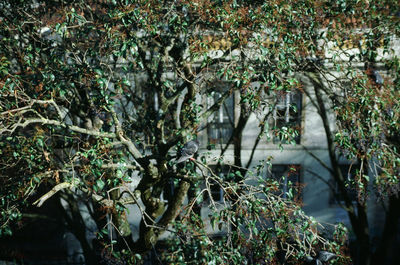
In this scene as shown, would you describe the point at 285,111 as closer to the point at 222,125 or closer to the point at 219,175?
the point at 219,175

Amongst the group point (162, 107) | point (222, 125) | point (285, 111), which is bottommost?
point (222, 125)

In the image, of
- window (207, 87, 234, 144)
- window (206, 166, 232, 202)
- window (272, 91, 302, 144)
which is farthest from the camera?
window (207, 87, 234, 144)

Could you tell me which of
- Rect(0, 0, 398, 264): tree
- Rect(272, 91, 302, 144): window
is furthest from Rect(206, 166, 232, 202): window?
Rect(272, 91, 302, 144): window

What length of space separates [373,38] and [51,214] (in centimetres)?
1261

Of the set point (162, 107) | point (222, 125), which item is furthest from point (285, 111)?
point (222, 125)

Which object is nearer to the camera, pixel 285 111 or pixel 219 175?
pixel 285 111

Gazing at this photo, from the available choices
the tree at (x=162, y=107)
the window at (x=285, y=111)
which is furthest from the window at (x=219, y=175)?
the window at (x=285, y=111)

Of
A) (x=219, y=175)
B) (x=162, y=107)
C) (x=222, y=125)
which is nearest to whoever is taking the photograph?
(x=162, y=107)

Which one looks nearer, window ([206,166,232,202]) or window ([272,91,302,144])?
window ([272,91,302,144])

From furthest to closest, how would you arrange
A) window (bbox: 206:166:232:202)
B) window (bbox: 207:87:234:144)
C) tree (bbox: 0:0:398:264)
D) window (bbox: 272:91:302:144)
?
1. window (bbox: 207:87:234:144)
2. window (bbox: 206:166:232:202)
3. window (bbox: 272:91:302:144)
4. tree (bbox: 0:0:398:264)

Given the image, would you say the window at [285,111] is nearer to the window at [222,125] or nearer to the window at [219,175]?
the window at [219,175]

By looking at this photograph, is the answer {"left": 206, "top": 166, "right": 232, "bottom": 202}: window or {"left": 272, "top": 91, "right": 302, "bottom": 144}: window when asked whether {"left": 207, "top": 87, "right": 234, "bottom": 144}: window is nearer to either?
{"left": 206, "top": 166, "right": 232, "bottom": 202}: window

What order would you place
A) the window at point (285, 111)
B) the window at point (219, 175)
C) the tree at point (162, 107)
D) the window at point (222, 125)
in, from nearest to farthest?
the tree at point (162, 107) → the window at point (285, 111) → the window at point (219, 175) → the window at point (222, 125)

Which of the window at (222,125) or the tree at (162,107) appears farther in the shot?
the window at (222,125)
